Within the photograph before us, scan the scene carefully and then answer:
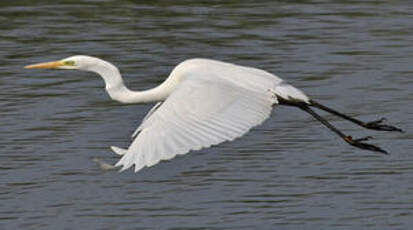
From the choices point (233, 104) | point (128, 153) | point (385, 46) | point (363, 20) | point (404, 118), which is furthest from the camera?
point (363, 20)

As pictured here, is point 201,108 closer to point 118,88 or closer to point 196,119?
point 196,119

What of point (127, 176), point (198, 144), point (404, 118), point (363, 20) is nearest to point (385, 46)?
point (363, 20)

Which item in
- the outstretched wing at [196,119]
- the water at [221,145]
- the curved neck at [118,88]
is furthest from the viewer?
the water at [221,145]

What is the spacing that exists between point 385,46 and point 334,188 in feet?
18.1

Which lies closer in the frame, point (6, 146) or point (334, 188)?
point (334, 188)

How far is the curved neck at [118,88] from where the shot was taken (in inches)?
391

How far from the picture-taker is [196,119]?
335 inches

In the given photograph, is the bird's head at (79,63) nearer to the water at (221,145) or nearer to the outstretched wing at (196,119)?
the outstretched wing at (196,119)

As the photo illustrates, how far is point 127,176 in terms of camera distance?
11344mm

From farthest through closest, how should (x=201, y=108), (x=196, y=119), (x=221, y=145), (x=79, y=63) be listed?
(x=221, y=145)
(x=79, y=63)
(x=201, y=108)
(x=196, y=119)

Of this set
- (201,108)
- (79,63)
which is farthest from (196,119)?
(79,63)

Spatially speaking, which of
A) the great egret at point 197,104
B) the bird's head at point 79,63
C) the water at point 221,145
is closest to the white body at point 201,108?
the great egret at point 197,104

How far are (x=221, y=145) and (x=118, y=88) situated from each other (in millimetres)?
2603

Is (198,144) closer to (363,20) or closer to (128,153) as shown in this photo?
(128,153)
